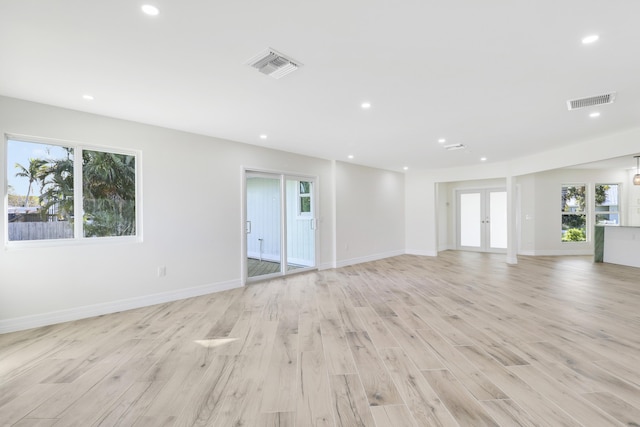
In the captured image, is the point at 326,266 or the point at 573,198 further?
the point at 573,198

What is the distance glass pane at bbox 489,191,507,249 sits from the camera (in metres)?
8.55

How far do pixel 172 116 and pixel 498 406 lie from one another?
445 cm

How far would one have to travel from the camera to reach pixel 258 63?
94.7 inches

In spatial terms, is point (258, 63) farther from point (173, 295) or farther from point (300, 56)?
point (173, 295)

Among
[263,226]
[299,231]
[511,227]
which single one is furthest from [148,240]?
[511,227]

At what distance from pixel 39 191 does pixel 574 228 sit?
12.0 m

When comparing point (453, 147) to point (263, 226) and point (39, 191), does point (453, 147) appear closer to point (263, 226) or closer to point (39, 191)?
Answer: point (263, 226)

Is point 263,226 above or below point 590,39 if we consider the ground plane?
below

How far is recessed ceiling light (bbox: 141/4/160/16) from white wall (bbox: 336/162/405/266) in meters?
5.05

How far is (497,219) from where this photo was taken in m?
8.66

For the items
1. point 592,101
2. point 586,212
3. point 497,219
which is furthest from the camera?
point 497,219

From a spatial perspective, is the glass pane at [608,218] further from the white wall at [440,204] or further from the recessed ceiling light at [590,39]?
the recessed ceiling light at [590,39]

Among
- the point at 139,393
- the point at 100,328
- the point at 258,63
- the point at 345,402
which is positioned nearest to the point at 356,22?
the point at 258,63

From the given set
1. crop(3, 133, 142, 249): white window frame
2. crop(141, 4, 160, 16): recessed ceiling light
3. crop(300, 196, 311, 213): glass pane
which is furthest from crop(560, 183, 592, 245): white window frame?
crop(3, 133, 142, 249): white window frame
